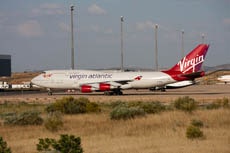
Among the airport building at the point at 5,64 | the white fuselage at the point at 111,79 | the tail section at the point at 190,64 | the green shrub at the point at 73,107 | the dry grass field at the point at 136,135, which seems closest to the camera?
the dry grass field at the point at 136,135

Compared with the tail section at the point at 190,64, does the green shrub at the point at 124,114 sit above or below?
below

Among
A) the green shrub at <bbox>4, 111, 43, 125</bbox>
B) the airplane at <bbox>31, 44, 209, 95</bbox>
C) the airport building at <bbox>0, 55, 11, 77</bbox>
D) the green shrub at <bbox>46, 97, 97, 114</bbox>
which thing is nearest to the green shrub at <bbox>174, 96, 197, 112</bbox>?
the green shrub at <bbox>46, 97, 97, 114</bbox>

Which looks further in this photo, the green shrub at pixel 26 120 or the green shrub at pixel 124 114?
the green shrub at pixel 124 114

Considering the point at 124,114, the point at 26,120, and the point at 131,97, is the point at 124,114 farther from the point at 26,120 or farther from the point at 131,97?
the point at 131,97

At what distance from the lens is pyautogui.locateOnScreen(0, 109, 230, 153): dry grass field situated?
14.2m

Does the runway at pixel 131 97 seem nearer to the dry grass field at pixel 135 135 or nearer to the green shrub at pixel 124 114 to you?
the green shrub at pixel 124 114

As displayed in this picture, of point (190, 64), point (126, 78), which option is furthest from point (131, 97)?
point (190, 64)

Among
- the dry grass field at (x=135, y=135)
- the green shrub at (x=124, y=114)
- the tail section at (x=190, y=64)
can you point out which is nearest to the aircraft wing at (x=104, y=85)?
the tail section at (x=190, y=64)

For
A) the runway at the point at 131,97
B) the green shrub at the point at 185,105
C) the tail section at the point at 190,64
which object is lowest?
the green shrub at the point at 185,105

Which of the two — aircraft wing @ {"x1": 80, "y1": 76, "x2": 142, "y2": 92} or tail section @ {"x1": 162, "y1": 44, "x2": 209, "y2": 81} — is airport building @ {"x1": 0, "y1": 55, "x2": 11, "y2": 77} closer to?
aircraft wing @ {"x1": 80, "y1": 76, "x2": 142, "y2": 92}

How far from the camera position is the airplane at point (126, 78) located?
58.7 meters

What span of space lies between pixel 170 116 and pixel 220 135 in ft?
21.9

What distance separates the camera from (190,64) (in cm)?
6006

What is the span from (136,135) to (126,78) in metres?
41.8
